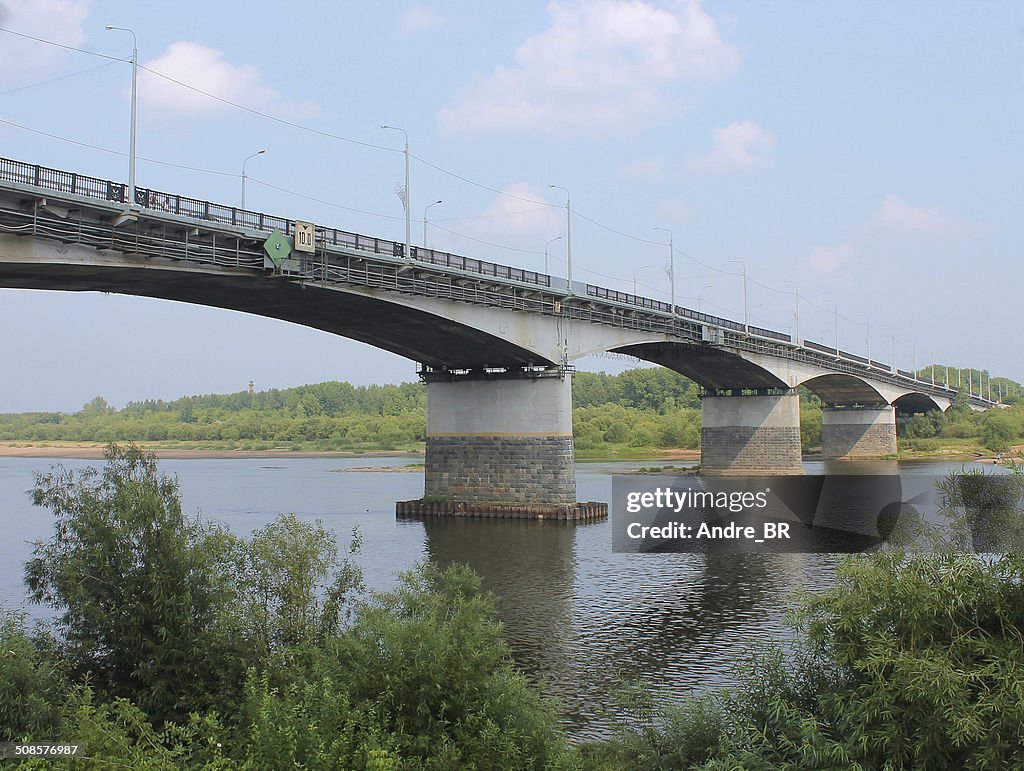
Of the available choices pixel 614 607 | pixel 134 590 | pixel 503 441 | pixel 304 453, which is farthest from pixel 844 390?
pixel 134 590

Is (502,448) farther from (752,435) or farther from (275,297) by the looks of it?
(752,435)

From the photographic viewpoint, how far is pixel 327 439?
147 m

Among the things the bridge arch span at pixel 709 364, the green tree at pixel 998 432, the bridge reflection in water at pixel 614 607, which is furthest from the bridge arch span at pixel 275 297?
the green tree at pixel 998 432

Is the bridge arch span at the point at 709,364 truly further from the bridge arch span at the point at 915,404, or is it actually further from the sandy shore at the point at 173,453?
the sandy shore at the point at 173,453

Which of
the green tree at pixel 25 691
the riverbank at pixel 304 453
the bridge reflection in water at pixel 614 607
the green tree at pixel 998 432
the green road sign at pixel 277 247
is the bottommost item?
the bridge reflection in water at pixel 614 607

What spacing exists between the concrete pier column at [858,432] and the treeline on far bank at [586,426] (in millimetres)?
5699

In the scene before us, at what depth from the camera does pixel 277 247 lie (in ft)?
112

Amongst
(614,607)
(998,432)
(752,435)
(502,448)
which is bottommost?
(614,607)

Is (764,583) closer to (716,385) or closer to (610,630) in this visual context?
(610,630)

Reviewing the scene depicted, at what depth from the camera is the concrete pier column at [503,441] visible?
158 feet

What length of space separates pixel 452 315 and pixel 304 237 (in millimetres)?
9726

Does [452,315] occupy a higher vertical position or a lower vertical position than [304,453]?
higher

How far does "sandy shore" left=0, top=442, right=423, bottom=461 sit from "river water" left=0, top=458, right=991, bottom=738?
7237 centimetres

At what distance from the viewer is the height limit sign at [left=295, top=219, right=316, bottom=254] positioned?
34906mm
